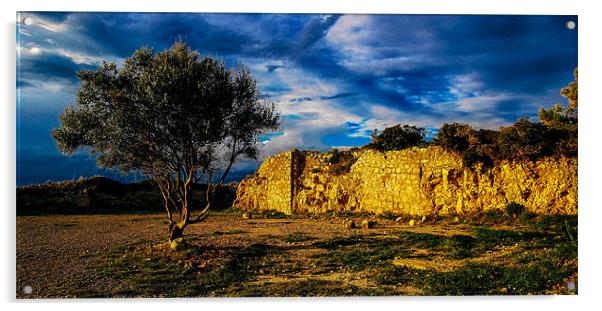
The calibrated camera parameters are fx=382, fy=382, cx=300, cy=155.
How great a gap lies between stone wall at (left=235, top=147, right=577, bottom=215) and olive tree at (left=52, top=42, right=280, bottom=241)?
6.71m

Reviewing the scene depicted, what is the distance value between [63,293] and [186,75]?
4.29 m

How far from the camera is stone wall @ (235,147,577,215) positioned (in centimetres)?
961

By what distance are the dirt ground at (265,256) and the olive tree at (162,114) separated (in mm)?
1800

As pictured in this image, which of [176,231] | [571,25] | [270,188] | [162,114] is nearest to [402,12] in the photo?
[571,25]

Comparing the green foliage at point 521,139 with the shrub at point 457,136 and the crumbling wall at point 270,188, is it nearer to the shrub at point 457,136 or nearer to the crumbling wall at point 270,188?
the shrub at point 457,136

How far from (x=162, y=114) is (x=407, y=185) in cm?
822

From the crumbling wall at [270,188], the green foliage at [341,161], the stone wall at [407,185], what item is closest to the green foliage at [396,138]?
the stone wall at [407,185]

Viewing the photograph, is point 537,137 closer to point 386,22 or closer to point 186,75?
point 386,22

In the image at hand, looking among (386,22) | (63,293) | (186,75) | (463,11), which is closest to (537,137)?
(463,11)

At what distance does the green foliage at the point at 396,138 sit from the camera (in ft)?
41.6

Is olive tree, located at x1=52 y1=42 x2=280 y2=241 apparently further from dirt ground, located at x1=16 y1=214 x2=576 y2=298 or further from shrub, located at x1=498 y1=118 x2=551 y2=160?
shrub, located at x1=498 y1=118 x2=551 y2=160

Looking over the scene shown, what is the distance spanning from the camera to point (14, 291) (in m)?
6.53

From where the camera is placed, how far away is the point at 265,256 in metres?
7.91

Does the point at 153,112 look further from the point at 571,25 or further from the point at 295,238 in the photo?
the point at 571,25
